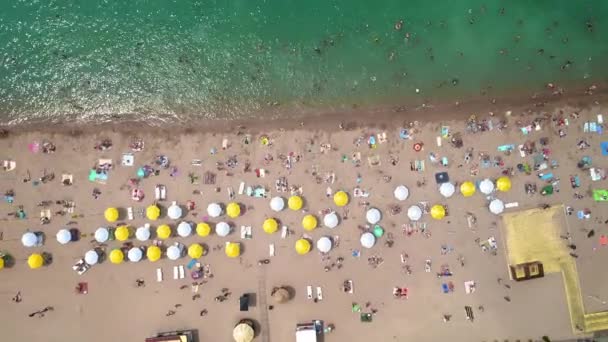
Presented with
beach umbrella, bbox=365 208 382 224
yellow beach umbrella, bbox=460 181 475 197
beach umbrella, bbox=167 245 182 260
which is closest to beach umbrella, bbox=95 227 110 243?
beach umbrella, bbox=167 245 182 260

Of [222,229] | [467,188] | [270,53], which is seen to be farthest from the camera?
[270,53]

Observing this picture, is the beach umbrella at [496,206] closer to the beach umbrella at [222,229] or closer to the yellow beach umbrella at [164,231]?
the beach umbrella at [222,229]

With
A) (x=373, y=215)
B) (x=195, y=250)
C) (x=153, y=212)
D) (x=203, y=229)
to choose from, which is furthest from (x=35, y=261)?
(x=373, y=215)

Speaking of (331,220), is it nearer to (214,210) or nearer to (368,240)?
(368,240)

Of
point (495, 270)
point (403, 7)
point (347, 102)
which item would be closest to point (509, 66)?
point (403, 7)

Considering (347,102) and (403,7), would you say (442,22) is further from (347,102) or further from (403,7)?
(347,102)

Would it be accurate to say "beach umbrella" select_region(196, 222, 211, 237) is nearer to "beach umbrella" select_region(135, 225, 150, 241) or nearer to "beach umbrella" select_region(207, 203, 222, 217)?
"beach umbrella" select_region(207, 203, 222, 217)

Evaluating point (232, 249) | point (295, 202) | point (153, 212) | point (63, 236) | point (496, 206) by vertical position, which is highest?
point (153, 212)
